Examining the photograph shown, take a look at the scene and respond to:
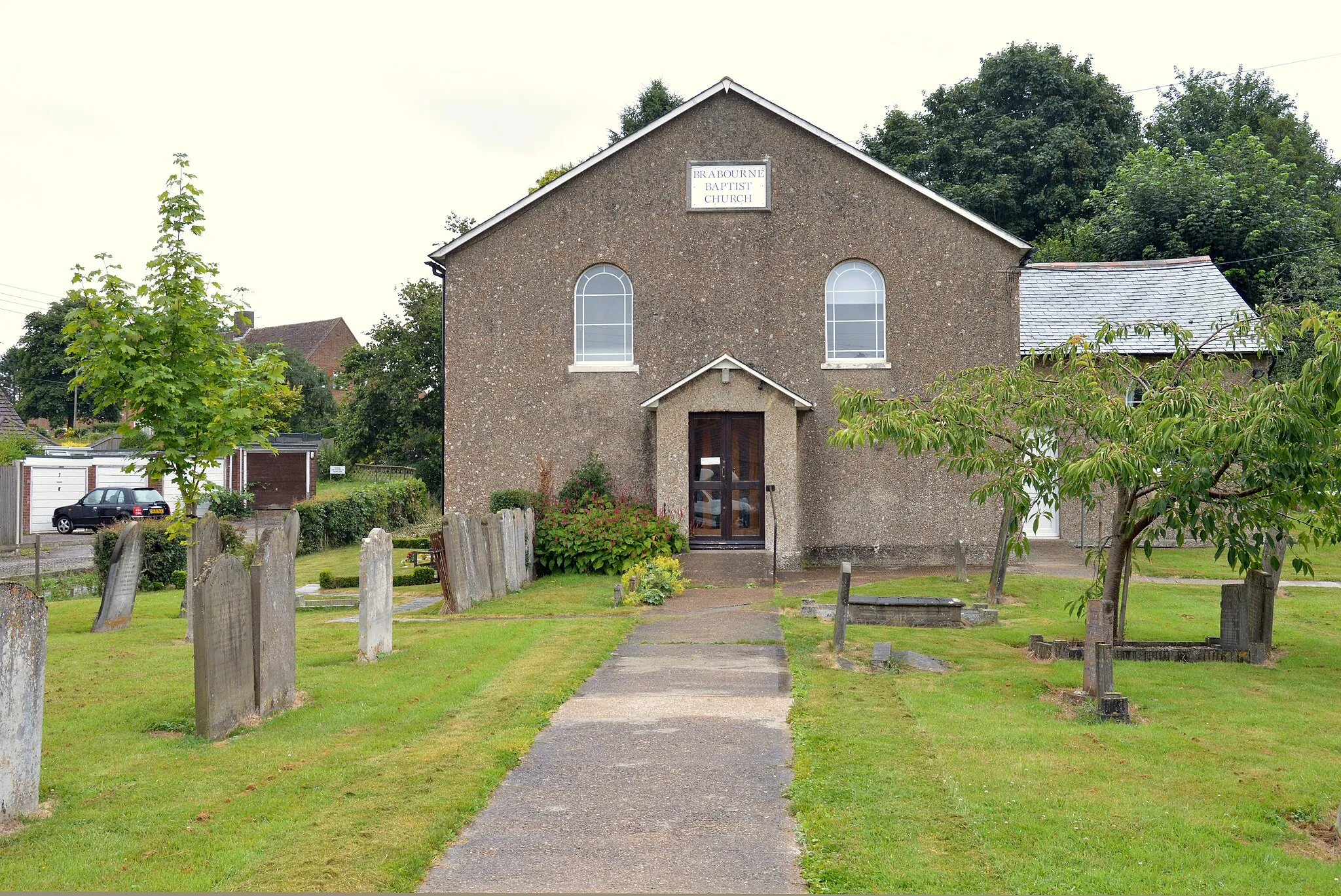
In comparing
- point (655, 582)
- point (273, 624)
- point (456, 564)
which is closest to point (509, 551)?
point (456, 564)

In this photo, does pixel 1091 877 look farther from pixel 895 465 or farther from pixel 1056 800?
pixel 895 465

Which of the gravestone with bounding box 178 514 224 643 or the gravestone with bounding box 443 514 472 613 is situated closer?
the gravestone with bounding box 178 514 224 643

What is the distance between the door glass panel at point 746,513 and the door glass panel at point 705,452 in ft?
1.79

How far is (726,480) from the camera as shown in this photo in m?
21.4

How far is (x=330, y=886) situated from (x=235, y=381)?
8.38 m

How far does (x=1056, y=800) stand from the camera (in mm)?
6789

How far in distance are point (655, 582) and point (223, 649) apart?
950cm

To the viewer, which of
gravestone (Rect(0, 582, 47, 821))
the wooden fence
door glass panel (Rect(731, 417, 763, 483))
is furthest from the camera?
door glass panel (Rect(731, 417, 763, 483))

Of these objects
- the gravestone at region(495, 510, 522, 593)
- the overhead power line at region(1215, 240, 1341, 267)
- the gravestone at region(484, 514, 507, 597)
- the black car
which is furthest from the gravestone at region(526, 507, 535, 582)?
the overhead power line at region(1215, 240, 1341, 267)

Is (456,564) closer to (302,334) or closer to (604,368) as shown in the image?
(604,368)

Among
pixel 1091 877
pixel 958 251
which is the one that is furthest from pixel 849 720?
pixel 958 251

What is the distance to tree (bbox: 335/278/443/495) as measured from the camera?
137 feet

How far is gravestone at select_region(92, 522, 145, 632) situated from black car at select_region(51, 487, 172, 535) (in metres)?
24.7

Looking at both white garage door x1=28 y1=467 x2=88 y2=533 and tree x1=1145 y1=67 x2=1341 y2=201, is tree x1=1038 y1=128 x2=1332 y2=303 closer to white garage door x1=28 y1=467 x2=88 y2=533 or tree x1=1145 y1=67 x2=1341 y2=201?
tree x1=1145 y1=67 x2=1341 y2=201
